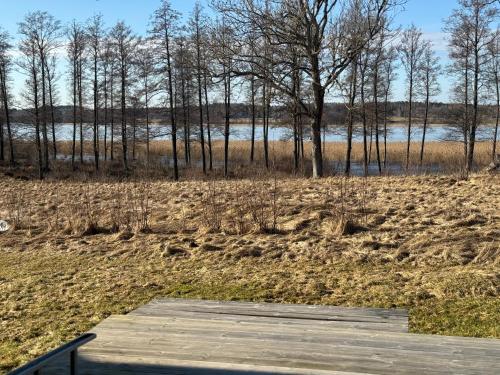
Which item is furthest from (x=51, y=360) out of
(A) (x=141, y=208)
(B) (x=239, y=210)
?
(A) (x=141, y=208)

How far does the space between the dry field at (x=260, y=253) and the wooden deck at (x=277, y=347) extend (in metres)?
1.13

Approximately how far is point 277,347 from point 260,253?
4829mm

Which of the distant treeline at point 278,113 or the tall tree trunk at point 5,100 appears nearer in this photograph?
the distant treeline at point 278,113

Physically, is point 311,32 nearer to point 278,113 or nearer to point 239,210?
point 239,210

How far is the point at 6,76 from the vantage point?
4622 centimetres

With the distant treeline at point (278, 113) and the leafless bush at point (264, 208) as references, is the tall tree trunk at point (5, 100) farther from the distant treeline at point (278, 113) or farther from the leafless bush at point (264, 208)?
the leafless bush at point (264, 208)

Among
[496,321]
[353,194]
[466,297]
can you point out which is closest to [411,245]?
[466,297]

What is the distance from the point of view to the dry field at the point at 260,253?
616 cm

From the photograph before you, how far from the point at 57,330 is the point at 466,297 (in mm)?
4389

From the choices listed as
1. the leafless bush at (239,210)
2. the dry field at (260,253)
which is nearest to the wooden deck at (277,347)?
the dry field at (260,253)

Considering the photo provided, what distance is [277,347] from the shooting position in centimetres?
395

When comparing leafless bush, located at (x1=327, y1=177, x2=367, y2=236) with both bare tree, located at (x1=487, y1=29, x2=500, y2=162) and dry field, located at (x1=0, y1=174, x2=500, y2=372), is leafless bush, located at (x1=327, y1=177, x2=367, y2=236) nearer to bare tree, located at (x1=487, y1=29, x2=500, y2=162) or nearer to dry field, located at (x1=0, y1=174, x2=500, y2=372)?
dry field, located at (x1=0, y1=174, x2=500, y2=372)

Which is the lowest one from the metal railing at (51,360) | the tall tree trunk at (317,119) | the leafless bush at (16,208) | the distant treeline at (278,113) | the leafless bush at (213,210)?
the leafless bush at (16,208)

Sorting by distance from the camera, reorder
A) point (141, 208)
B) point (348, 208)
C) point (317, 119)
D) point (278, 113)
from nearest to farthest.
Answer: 1. point (348, 208)
2. point (141, 208)
3. point (317, 119)
4. point (278, 113)
